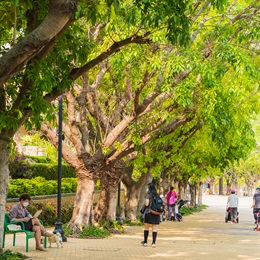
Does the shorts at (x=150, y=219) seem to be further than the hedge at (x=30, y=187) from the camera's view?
No

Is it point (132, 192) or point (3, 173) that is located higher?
point (132, 192)

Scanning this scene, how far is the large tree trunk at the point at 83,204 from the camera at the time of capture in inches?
864

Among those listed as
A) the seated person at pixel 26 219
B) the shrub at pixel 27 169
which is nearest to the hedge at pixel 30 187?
the shrub at pixel 27 169

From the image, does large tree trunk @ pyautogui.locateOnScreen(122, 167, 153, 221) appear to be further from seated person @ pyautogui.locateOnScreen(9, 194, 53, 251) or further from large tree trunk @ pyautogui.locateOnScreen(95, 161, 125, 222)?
seated person @ pyautogui.locateOnScreen(9, 194, 53, 251)

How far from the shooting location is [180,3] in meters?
10.9

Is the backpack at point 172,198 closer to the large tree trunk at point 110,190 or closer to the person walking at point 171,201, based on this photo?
the person walking at point 171,201

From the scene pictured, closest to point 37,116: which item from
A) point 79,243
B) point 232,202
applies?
point 79,243

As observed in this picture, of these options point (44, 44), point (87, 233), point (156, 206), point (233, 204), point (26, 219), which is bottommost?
point (87, 233)

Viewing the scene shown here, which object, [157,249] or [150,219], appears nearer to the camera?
[157,249]

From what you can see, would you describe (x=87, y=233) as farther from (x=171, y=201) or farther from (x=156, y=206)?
(x=171, y=201)

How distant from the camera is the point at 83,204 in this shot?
2211 centimetres

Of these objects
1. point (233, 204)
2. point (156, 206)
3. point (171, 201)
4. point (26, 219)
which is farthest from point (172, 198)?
point (26, 219)

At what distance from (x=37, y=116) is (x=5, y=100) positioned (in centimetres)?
109

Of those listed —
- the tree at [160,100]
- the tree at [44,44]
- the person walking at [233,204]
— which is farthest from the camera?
the person walking at [233,204]
